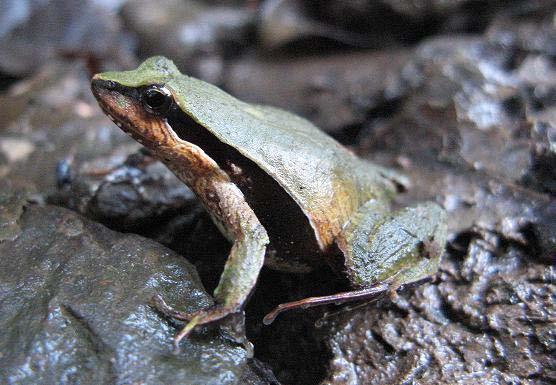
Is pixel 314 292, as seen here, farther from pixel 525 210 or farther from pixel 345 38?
pixel 345 38

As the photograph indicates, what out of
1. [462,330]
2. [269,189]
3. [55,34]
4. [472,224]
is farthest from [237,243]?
[55,34]

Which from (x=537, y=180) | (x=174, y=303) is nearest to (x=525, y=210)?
(x=537, y=180)

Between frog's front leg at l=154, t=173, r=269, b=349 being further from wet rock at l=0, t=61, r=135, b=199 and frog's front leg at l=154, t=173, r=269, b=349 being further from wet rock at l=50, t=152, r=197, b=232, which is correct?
wet rock at l=0, t=61, r=135, b=199

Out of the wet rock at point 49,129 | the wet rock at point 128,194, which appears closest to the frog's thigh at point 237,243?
the wet rock at point 128,194

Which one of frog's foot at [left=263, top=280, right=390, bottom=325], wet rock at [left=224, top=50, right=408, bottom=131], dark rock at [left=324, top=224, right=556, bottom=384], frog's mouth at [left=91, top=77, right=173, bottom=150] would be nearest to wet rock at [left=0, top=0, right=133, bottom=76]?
wet rock at [left=224, top=50, right=408, bottom=131]

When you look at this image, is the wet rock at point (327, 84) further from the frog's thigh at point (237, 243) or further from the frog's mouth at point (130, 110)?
the frog's mouth at point (130, 110)

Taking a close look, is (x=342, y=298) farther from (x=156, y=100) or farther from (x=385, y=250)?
(x=156, y=100)

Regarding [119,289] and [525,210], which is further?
[525,210]
